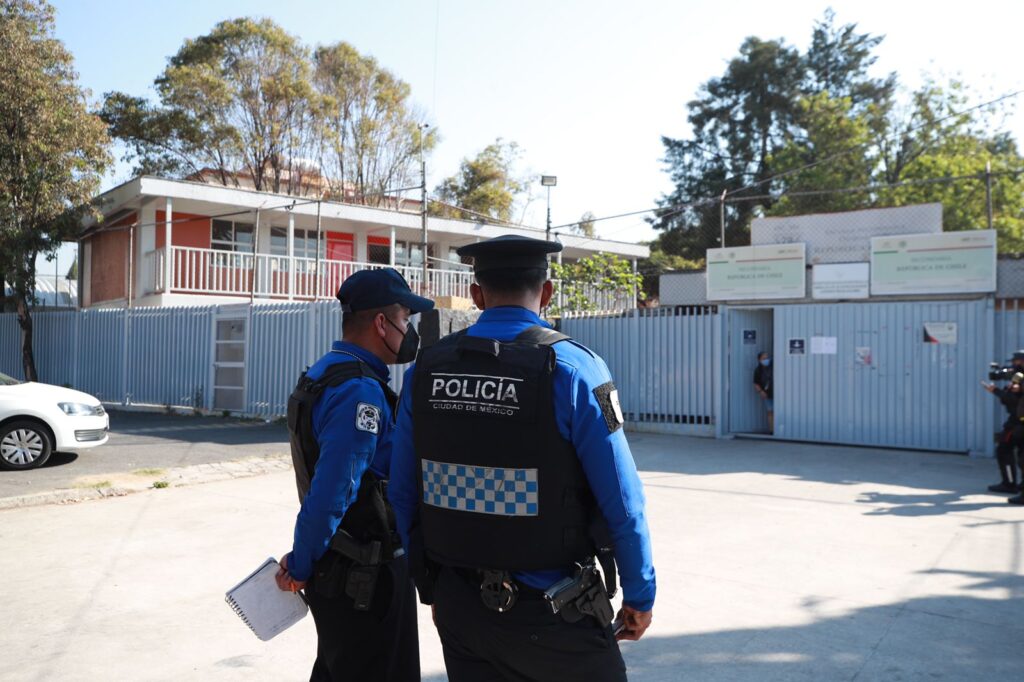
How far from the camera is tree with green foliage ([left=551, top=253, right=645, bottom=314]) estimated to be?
18.5m

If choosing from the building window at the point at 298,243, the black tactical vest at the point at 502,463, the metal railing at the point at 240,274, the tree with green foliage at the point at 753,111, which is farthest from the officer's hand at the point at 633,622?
the tree with green foliage at the point at 753,111

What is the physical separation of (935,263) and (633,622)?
11128mm

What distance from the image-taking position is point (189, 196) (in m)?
19.6

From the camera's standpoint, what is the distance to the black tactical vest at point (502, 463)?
2191 millimetres

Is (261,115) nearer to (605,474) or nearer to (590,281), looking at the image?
(590,281)

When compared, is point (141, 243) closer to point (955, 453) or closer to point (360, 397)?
point (955, 453)

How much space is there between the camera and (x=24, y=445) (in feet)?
31.2

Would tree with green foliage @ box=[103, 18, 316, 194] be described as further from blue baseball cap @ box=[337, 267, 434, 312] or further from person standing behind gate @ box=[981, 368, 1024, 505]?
blue baseball cap @ box=[337, 267, 434, 312]

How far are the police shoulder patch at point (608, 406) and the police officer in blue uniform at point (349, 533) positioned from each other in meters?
0.84

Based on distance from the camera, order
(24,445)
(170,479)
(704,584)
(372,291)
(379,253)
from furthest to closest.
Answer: (379,253) < (24,445) < (170,479) < (704,584) < (372,291)

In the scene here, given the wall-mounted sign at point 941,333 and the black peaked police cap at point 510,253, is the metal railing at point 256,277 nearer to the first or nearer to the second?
the wall-mounted sign at point 941,333

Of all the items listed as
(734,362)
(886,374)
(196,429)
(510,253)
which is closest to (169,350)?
(196,429)

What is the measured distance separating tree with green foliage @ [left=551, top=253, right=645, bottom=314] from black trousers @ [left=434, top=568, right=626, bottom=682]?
624 inches

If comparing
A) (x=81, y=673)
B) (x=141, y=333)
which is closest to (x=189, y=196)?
(x=141, y=333)
